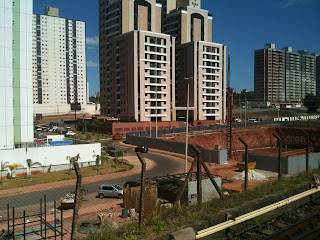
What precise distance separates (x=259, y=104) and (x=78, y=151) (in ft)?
461

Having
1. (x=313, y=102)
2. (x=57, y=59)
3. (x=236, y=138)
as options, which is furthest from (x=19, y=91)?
(x=313, y=102)

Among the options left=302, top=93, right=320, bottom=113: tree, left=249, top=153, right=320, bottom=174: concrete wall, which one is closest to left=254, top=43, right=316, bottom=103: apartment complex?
left=302, top=93, right=320, bottom=113: tree

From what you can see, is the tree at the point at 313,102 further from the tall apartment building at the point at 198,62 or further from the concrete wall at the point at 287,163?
the concrete wall at the point at 287,163

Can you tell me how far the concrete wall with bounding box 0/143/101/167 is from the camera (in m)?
30.7

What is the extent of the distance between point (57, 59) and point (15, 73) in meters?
110

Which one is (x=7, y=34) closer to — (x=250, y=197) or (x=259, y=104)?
(x=250, y=197)

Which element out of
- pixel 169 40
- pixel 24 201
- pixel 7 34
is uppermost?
pixel 169 40

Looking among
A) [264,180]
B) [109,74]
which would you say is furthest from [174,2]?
[264,180]

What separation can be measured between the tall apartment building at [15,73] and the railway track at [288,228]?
33.3 m

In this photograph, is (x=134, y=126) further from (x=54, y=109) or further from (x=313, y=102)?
(x=313, y=102)

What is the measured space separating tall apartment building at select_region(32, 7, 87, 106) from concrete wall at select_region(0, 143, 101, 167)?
340 feet

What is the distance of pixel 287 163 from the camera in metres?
27.2

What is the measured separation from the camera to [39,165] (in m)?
32.3

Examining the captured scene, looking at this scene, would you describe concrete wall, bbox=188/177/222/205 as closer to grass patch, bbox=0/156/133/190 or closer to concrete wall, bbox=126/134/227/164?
grass patch, bbox=0/156/133/190
